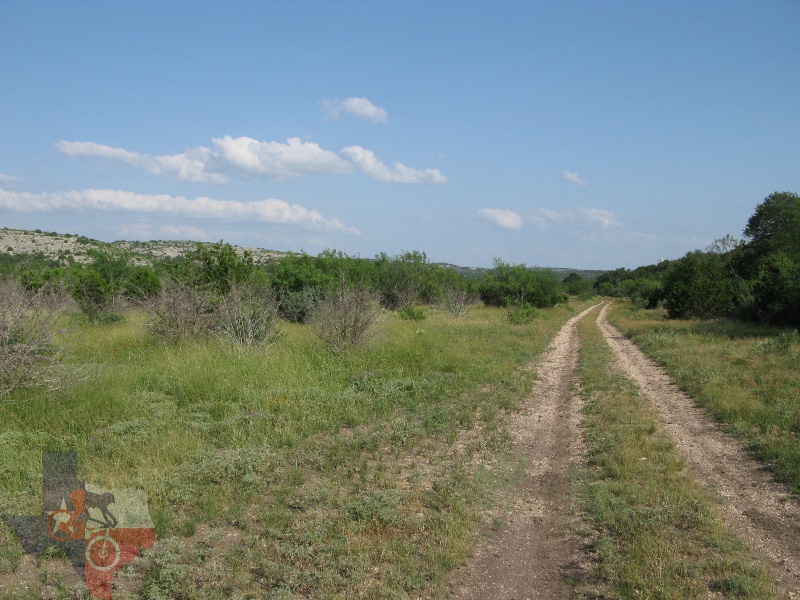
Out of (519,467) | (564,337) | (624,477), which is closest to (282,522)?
(519,467)

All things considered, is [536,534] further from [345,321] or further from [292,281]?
[292,281]

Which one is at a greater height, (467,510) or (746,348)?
(746,348)

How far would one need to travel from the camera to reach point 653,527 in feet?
14.8

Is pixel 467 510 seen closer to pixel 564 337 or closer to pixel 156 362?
pixel 156 362

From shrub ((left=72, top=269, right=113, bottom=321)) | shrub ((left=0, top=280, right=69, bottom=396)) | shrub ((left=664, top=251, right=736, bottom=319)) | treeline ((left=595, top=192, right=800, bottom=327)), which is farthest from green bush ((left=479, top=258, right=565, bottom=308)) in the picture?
shrub ((left=0, top=280, right=69, bottom=396))

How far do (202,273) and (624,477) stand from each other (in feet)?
50.9

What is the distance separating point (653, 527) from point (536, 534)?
0.99 metres

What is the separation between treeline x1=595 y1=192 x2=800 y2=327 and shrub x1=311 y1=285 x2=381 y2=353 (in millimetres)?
16227

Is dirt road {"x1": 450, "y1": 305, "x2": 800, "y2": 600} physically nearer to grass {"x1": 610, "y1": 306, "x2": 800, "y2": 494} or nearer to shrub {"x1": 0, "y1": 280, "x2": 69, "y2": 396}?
grass {"x1": 610, "y1": 306, "x2": 800, "y2": 494}

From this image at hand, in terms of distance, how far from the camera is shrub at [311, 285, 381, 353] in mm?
12484

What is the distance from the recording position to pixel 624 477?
5.77 m

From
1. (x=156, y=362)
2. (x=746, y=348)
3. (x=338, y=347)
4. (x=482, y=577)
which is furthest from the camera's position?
(x=746, y=348)

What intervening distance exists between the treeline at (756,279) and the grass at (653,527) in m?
16.6

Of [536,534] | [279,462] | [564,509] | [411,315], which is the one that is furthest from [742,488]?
[411,315]
